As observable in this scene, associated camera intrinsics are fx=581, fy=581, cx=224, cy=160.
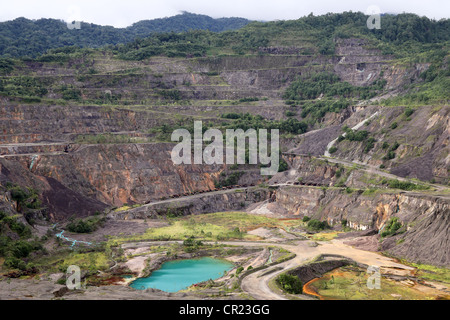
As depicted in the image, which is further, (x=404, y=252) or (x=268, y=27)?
(x=268, y=27)

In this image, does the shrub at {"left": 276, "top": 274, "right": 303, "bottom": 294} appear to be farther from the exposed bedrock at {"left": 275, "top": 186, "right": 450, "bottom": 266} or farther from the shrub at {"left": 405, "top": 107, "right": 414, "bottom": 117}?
the shrub at {"left": 405, "top": 107, "right": 414, "bottom": 117}

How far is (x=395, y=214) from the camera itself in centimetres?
7000

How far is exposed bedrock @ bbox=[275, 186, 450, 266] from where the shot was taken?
197 feet

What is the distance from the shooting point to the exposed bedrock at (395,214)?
197ft

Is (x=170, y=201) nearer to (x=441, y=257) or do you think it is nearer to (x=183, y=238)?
(x=183, y=238)

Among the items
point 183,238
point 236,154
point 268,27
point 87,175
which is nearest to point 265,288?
point 183,238

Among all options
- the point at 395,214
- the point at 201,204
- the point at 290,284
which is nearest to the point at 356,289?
the point at 290,284

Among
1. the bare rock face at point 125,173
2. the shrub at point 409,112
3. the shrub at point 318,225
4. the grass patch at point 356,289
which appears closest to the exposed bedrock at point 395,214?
the shrub at point 318,225

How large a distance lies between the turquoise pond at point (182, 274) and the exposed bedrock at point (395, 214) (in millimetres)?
19121

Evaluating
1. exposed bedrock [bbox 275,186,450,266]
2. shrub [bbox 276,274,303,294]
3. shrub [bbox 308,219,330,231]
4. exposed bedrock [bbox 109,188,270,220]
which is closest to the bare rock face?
exposed bedrock [bbox 109,188,270,220]

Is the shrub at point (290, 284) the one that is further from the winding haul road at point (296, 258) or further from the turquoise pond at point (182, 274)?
the turquoise pond at point (182, 274)

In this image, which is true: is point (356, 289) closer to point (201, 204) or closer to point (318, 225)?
point (318, 225)

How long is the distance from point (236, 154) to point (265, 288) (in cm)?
6072

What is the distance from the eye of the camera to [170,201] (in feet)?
309
